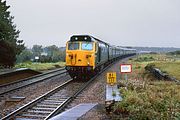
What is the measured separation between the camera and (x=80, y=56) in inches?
913

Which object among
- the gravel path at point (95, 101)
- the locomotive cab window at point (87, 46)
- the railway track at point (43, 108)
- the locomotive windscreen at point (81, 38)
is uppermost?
the locomotive windscreen at point (81, 38)

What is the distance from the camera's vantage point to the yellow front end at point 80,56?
23.0 meters

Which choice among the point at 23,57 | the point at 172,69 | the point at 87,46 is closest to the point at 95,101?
the point at 87,46

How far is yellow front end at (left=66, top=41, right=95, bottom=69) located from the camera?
23.0 m

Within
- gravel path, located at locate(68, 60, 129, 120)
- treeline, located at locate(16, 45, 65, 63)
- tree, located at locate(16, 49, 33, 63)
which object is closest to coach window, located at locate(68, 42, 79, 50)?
gravel path, located at locate(68, 60, 129, 120)

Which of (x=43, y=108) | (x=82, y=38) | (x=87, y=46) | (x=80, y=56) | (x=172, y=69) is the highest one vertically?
(x=82, y=38)

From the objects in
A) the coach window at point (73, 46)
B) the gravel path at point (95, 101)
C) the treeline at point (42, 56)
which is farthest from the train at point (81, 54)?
the treeline at point (42, 56)

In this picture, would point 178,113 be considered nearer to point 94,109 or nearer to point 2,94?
point 94,109

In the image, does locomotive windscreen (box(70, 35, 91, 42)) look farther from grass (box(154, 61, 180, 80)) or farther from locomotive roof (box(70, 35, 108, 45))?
grass (box(154, 61, 180, 80))

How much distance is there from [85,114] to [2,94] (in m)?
8.52

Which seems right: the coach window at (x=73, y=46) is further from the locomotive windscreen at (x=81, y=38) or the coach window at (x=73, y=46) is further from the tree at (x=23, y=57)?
the tree at (x=23, y=57)

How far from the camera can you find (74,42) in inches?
931

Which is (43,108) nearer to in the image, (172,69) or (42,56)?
(172,69)

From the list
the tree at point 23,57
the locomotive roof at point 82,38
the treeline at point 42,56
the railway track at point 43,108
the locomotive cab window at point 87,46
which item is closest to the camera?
the railway track at point 43,108
